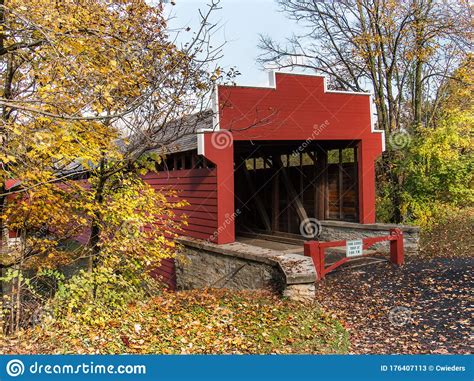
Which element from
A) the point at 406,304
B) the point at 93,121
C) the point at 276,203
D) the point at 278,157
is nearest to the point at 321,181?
the point at 278,157

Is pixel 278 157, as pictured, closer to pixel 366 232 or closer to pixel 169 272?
pixel 366 232

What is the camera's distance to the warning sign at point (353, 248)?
9133 mm

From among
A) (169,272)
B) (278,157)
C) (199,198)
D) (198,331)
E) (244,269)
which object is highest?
(278,157)

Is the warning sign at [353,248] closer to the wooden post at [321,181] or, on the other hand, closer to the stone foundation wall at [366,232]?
the stone foundation wall at [366,232]

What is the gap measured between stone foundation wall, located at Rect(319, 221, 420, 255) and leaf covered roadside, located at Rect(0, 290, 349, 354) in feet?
17.0

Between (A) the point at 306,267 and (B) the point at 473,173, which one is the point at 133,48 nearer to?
(A) the point at 306,267

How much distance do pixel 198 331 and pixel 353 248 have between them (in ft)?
14.1

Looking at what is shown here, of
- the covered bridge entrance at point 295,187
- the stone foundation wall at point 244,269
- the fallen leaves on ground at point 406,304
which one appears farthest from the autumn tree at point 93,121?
the covered bridge entrance at point 295,187

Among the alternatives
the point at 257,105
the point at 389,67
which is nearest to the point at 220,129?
the point at 257,105

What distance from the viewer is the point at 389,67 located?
686 inches

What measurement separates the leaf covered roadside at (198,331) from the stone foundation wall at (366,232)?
17.0ft

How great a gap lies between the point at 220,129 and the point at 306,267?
438 centimetres

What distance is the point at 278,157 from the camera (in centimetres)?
1507

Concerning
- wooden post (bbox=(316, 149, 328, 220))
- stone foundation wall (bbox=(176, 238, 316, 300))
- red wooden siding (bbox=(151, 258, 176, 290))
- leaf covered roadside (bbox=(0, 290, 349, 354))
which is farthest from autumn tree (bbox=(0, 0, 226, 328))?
wooden post (bbox=(316, 149, 328, 220))
